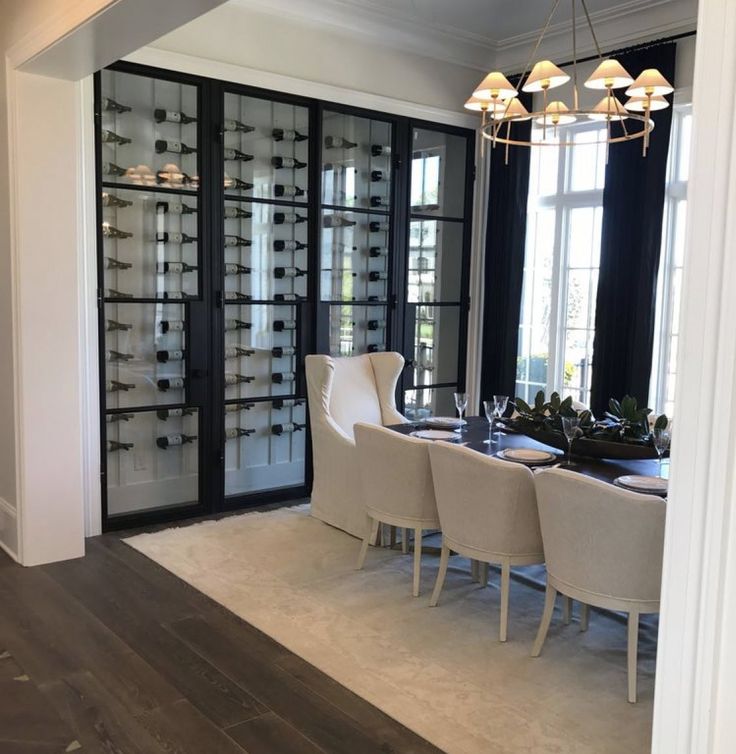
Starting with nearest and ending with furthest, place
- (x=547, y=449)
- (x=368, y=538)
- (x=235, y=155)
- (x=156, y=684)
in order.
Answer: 1. (x=156, y=684)
2. (x=547, y=449)
3. (x=368, y=538)
4. (x=235, y=155)

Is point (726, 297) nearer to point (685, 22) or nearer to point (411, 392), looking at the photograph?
point (685, 22)

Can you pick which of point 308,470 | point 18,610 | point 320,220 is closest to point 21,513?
point 18,610

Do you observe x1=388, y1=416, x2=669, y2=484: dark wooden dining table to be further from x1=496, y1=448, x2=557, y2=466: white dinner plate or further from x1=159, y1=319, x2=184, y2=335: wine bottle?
x1=159, y1=319, x2=184, y2=335: wine bottle

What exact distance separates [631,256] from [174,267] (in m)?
2.85

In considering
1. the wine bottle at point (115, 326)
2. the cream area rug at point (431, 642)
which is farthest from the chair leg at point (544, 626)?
the wine bottle at point (115, 326)

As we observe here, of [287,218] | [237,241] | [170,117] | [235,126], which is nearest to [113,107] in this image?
[170,117]

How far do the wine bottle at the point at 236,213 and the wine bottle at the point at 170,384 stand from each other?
41.8 inches

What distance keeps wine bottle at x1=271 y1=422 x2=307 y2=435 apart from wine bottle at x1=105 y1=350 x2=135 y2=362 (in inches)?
43.6

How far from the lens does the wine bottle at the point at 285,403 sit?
5.37 metres

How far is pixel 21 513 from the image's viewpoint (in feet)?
13.3

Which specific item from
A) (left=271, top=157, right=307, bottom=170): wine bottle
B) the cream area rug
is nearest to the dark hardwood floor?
the cream area rug

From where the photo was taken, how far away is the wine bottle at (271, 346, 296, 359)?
530cm

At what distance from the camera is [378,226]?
5.69m

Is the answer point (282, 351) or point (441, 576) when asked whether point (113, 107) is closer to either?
point (282, 351)
